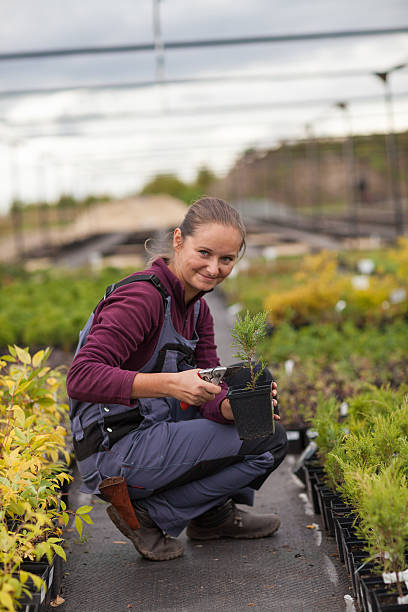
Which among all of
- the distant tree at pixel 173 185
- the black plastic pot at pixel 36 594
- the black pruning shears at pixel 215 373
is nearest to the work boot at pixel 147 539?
the black plastic pot at pixel 36 594

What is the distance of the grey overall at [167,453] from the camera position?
2320 millimetres

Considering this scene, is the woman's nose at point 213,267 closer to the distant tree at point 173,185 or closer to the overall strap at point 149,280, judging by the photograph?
the overall strap at point 149,280

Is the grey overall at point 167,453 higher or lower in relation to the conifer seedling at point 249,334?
lower

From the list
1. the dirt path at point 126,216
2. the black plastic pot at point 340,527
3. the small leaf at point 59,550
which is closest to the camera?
the small leaf at point 59,550

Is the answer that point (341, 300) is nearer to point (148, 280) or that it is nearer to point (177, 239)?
point (177, 239)

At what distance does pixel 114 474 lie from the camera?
7.61ft

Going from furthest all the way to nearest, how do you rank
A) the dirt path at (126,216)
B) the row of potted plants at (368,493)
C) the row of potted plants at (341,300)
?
1. the dirt path at (126,216)
2. the row of potted plants at (341,300)
3. the row of potted plants at (368,493)

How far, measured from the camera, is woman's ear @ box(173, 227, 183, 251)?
2391mm

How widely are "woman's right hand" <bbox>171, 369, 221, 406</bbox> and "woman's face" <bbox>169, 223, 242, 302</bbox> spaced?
40 cm

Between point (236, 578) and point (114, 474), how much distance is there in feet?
1.71

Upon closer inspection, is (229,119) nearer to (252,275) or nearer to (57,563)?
(252,275)

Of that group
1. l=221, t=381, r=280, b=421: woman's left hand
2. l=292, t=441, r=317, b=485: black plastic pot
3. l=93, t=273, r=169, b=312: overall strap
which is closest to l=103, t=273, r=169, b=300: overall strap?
l=93, t=273, r=169, b=312: overall strap

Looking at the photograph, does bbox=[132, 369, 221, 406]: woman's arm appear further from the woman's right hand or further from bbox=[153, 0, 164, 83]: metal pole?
bbox=[153, 0, 164, 83]: metal pole

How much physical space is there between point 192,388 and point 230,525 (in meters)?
0.81
